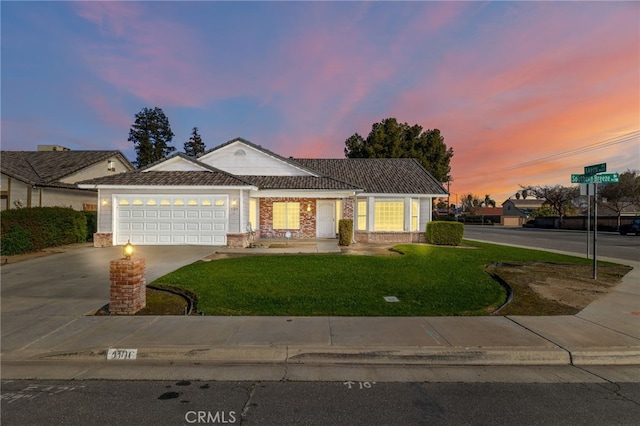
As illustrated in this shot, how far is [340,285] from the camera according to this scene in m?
8.54

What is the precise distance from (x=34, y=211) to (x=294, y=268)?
12884 mm

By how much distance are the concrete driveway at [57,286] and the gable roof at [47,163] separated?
11.2 meters

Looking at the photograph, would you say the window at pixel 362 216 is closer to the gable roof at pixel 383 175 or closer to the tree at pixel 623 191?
the gable roof at pixel 383 175

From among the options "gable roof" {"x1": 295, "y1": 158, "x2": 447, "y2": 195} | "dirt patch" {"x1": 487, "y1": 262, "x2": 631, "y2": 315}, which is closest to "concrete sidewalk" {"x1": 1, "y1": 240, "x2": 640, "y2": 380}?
"dirt patch" {"x1": 487, "y1": 262, "x2": 631, "y2": 315}

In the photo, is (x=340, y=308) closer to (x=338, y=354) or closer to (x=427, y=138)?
(x=338, y=354)

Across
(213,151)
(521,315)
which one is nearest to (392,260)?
(521,315)

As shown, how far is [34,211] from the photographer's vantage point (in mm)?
14633

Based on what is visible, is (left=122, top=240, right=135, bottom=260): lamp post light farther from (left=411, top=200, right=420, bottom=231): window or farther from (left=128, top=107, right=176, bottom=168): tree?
(left=128, top=107, right=176, bottom=168): tree

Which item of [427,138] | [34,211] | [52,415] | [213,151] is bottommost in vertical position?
[52,415]

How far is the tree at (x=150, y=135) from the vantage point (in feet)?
176

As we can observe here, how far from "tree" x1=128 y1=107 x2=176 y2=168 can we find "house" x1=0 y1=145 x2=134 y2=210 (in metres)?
26.1

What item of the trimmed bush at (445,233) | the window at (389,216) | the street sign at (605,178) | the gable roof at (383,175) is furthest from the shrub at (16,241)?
the street sign at (605,178)

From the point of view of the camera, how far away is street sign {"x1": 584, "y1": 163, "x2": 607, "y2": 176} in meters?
9.32

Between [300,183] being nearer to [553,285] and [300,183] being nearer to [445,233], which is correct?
[445,233]
